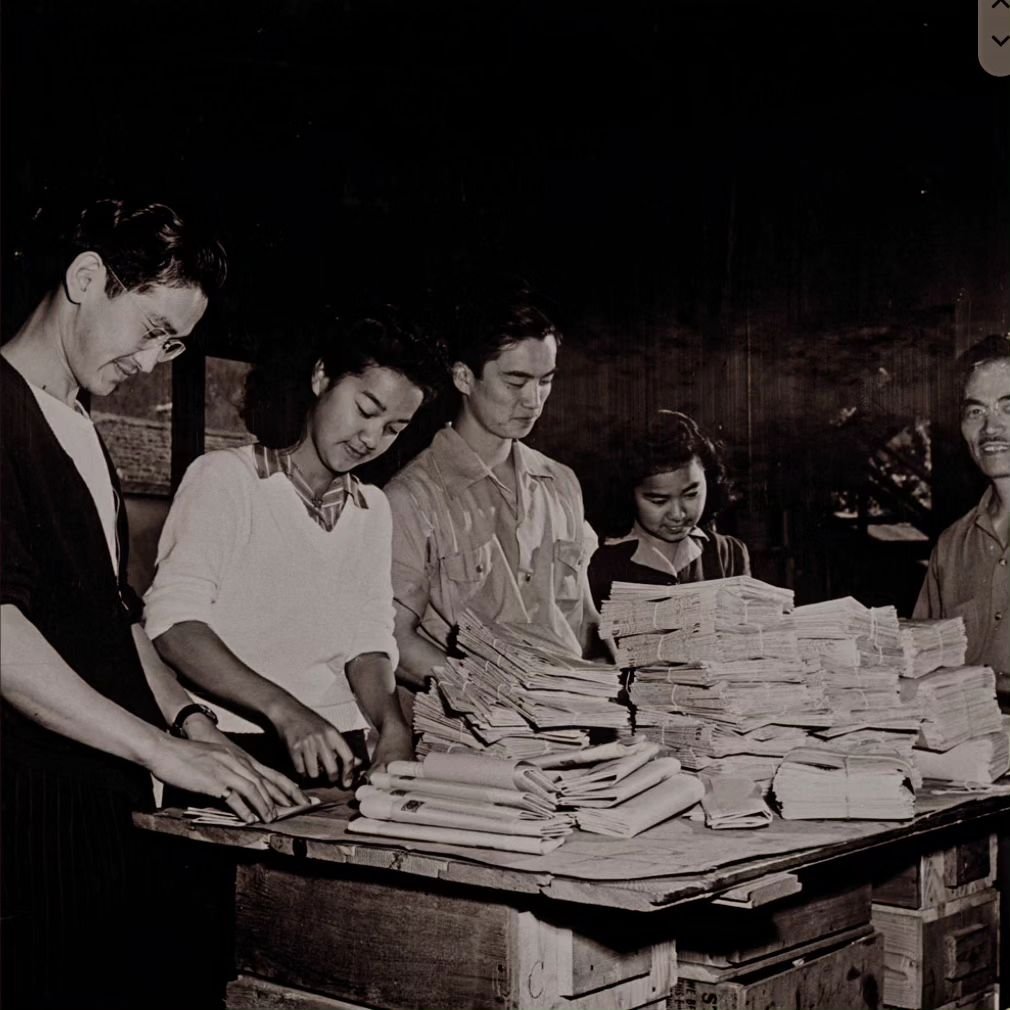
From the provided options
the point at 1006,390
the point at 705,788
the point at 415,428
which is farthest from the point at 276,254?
the point at 1006,390

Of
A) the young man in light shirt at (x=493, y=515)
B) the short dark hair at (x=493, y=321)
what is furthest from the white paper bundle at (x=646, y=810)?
the short dark hair at (x=493, y=321)

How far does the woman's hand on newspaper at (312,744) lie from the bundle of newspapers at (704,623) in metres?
0.90

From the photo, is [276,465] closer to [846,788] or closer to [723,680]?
[723,680]

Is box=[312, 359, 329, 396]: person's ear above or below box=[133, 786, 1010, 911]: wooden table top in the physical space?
above

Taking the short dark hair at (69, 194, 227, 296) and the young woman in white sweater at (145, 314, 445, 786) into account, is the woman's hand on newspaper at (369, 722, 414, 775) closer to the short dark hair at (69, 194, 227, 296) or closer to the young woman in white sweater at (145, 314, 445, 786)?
the young woman in white sweater at (145, 314, 445, 786)

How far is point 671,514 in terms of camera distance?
14.6ft

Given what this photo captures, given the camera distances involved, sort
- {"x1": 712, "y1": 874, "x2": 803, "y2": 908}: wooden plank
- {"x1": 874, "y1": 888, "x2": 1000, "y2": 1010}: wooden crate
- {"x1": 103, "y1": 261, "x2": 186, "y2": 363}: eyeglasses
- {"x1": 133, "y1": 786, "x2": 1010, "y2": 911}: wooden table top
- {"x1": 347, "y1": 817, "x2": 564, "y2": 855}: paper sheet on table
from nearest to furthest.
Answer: {"x1": 133, "y1": 786, "x2": 1010, "y2": 911}: wooden table top
{"x1": 712, "y1": 874, "x2": 803, "y2": 908}: wooden plank
{"x1": 347, "y1": 817, "x2": 564, "y2": 855}: paper sheet on table
{"x1": 103, "y1": 261, "x2": 186, "y2": 363}: eyeglasses
{"x1": 874, "y1": 888, "x2": 1000, "y2": 1010}: wooden crate

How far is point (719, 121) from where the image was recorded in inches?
177

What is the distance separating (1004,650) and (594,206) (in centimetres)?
207

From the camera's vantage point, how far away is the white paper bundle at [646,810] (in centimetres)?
302

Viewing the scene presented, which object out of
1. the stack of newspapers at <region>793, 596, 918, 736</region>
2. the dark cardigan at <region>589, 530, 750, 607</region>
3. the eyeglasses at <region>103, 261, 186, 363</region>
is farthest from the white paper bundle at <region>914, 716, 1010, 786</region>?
the eyeglasses at <region>103, 261, 186, 363</region>

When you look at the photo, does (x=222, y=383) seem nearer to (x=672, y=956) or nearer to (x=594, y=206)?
(x=594, y=206)

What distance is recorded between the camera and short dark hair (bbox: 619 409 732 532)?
14.5 feet

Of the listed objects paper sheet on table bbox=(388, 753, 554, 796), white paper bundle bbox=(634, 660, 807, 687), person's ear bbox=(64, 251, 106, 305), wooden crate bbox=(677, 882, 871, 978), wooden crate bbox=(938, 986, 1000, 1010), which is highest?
person's ear bbox=(64, 251, 106, 305)
